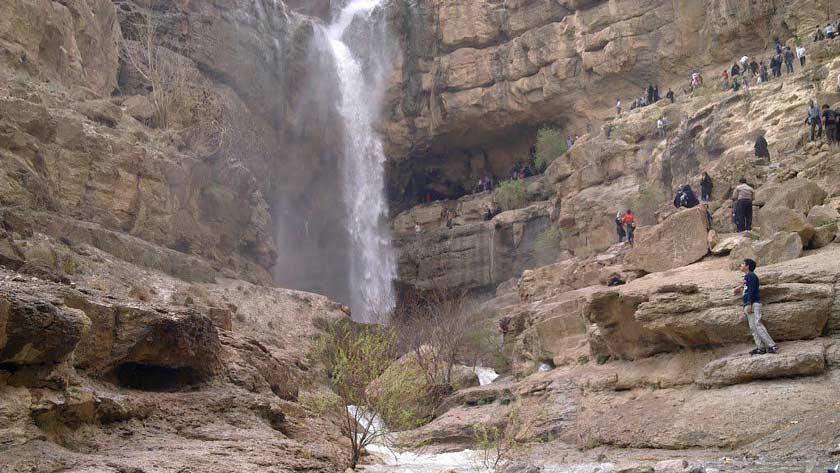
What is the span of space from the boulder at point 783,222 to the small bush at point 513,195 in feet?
91.6

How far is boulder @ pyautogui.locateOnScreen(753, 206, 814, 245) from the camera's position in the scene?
15578mm

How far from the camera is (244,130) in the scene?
139 ft

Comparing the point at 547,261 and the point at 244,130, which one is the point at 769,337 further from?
→ the point at 244,130

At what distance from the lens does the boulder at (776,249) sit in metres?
15.1

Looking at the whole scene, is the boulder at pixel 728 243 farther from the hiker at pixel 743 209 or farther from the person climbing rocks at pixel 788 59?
the person climbing rocks at pixel 788 59

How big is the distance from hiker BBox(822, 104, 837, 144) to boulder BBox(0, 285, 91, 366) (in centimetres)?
1961

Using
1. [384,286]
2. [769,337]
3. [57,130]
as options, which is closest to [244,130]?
[384,286]

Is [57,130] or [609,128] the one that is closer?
[57,130]

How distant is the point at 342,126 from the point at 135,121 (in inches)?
841

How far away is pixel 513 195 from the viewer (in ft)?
149

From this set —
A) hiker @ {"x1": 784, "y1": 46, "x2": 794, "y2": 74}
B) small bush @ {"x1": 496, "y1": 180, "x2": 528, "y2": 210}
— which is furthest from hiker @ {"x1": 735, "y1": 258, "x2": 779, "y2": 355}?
small bush @ {"x1": 496, "y1": 180, "x2": 528, "y2": 210}

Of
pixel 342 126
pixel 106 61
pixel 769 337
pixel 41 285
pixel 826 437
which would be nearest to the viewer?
pixel 41 285

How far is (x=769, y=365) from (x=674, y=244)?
7.49 meters

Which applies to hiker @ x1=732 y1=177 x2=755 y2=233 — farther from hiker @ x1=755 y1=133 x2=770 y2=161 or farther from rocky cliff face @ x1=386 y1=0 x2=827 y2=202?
rocky cliff face @ x1=386 y1=0 x2=827 y2=202
